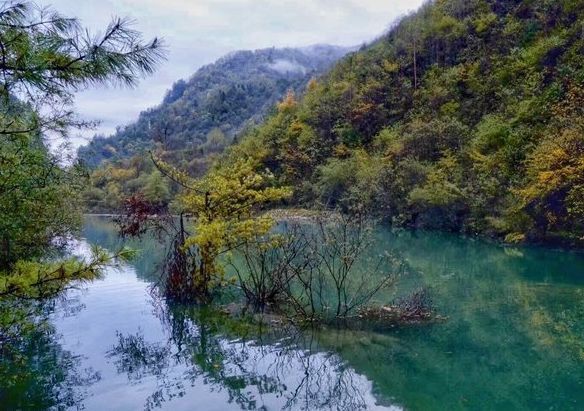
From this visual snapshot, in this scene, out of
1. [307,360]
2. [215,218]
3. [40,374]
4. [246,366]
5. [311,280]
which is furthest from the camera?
[311,280]

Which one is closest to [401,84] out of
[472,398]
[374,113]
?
[374,113]

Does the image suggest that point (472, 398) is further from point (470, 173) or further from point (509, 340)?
point (470, 173)

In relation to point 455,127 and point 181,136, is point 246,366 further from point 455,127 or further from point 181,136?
point 181,136

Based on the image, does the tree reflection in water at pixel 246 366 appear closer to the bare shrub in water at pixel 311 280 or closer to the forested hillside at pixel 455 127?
the bare shrub in water at pixel 311 280

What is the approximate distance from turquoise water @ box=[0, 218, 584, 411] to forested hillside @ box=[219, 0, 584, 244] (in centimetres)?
736

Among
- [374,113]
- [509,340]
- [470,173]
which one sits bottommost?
[509,340]

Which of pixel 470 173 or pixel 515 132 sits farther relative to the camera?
pixel 470 173

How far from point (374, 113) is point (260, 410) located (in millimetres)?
44011

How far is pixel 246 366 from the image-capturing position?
8.95m

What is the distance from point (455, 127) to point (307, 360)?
1166 inches

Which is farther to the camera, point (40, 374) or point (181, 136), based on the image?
point (181, 136)

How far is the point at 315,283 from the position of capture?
15688mm

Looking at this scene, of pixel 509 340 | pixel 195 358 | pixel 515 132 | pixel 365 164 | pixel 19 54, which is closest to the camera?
pixel 19 54

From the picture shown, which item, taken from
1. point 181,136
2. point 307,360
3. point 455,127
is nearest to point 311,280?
point 307,360
